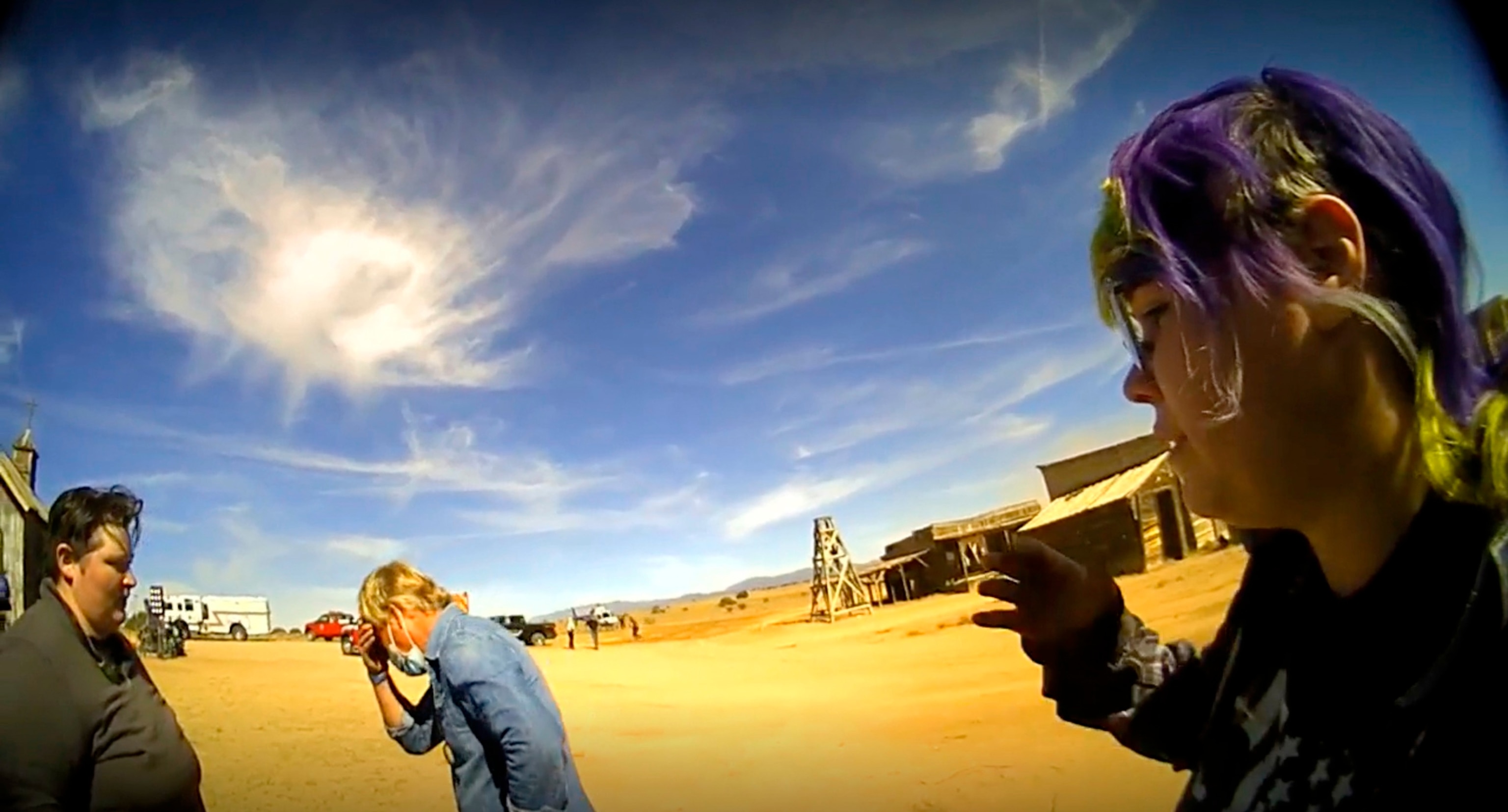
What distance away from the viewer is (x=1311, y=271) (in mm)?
405

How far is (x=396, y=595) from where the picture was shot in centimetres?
158

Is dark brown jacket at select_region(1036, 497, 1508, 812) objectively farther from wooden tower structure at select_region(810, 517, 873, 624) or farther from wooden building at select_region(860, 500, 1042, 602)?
wooden tower structure at select_region(810, 517, 873, 624)

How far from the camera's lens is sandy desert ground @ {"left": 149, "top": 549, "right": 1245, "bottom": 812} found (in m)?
1.81

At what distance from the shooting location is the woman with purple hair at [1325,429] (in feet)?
1.16

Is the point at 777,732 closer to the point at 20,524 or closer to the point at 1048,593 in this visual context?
the point at 20,524

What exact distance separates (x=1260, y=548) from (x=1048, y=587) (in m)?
0.14

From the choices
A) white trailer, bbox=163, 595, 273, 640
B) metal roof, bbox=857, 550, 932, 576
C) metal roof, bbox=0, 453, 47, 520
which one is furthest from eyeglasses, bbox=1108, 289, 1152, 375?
white trailer, bbox=163, 595, 273, 640

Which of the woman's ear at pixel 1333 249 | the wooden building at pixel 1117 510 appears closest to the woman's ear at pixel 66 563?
the woman's ear at pixel 1333 249

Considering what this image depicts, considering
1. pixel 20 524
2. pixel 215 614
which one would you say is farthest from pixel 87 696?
pixel 215 614

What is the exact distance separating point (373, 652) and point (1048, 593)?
133 cm

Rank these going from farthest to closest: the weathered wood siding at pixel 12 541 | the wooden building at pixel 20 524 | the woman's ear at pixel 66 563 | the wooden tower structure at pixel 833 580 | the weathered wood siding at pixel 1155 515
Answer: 1. the wooden tower structure at pixel 833 580
2. the weathered wood siding at pixel 1155 515
3. the weathered wood siding at pixel 12 541
4. the wooden building at pixel 20 524
5. the woman's ear at pixel 66 563

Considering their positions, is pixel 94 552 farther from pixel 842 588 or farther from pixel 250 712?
pixel 842 588

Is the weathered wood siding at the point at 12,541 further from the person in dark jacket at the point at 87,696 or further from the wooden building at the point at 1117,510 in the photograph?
the wooden building at the point at 1117,510

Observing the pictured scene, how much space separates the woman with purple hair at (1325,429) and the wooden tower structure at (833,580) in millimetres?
1540
